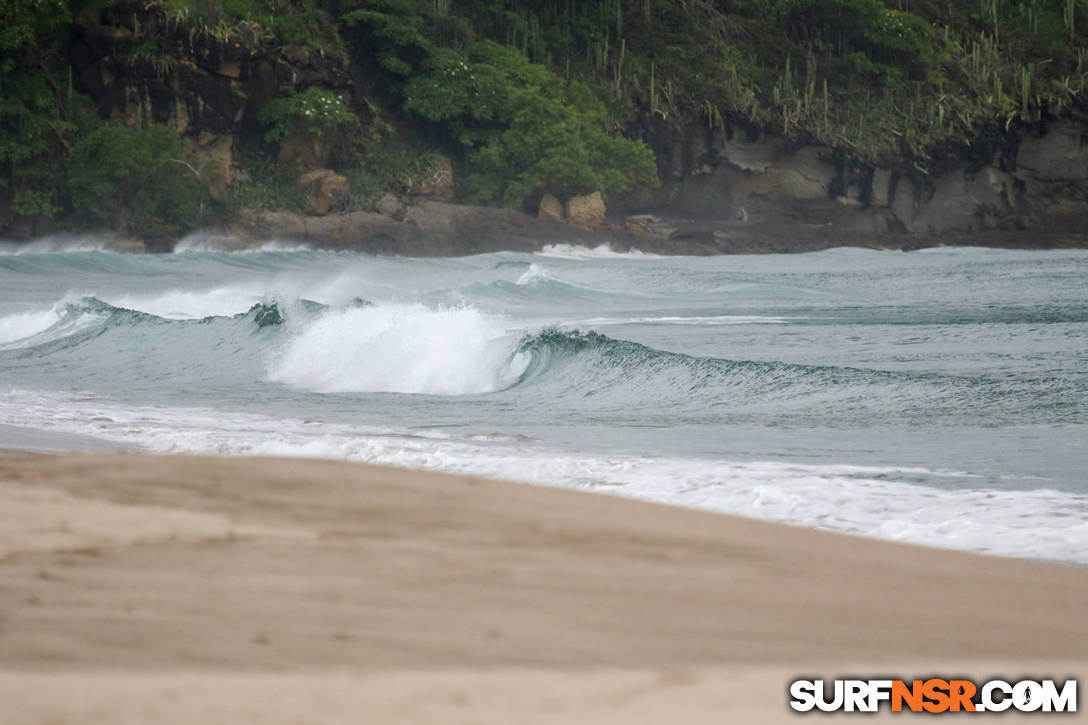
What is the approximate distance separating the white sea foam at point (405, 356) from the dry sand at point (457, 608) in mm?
7812

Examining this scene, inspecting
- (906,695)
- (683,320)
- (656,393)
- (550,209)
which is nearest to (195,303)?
(683,320)

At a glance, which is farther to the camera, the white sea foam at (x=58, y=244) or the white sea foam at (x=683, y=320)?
the white sea foam at (x=58, y=244)

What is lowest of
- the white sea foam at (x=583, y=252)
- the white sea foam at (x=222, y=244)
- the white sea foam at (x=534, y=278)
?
the white sea foam at (x=583, y=252)

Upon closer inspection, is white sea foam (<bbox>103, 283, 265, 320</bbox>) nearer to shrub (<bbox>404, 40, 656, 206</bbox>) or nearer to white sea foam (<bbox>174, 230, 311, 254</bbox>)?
white sea foam (<bbox>174, 230, 311, 254</bbox>)

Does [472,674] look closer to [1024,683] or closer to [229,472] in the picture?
[1024,683]

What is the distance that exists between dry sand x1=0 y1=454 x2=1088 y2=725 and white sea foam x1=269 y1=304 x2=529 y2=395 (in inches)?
308

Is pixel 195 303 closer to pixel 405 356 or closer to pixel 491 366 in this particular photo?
pixel 405 356

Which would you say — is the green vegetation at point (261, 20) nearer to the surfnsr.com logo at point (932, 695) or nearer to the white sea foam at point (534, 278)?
the white sea foam at point (534, 278)

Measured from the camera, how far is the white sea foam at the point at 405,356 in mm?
12672

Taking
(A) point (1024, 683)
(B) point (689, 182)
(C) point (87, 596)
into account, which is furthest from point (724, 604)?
(B) point (689, 182)

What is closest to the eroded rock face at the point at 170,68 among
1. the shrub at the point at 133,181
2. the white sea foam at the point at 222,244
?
the shrub at the point at 133,181

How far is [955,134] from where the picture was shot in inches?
2542

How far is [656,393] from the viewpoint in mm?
11305

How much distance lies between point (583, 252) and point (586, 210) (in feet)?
10.8
